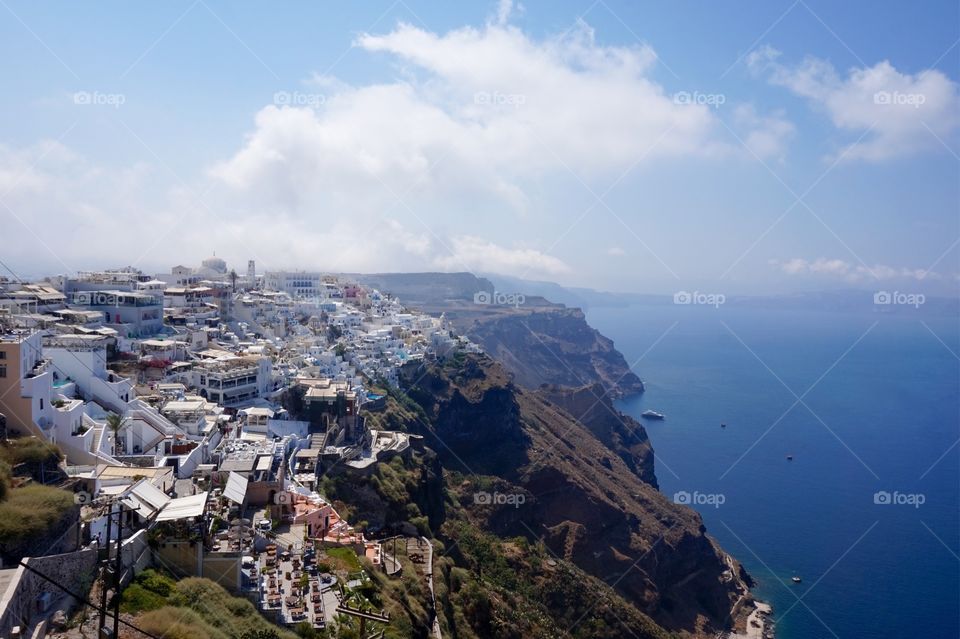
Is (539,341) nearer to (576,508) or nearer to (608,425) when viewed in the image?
(608,425)

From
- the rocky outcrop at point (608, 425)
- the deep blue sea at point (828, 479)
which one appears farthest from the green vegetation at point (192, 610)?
the rocky outcrop at point (608, 425)

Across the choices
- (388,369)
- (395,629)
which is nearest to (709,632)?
(388,369)

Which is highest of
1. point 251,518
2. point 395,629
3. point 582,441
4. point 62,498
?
point 62,498

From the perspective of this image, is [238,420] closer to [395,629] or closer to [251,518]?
[251,518]

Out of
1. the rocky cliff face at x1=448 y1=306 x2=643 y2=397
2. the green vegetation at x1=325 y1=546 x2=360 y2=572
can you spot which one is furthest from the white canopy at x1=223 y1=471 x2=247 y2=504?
the rocky cliff face at x1=448 y1=306 x2=643 y2=397

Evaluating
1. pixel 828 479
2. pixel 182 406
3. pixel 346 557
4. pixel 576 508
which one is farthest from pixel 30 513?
pixel 828 479
